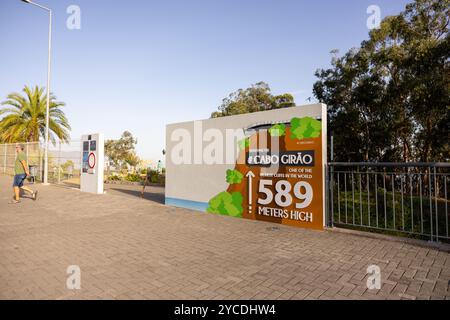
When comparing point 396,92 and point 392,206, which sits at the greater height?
point 396,92

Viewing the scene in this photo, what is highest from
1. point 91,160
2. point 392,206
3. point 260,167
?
point 91,160

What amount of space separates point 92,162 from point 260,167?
976 centimetres

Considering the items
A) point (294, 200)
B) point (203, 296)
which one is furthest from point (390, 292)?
point (294, 200)

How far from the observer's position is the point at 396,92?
13.5m

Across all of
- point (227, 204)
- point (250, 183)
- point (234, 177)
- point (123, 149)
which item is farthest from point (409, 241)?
point (123, 149)

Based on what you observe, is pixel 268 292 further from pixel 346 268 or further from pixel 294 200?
pixel 294 200

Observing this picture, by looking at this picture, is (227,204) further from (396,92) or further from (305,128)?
(396,92)

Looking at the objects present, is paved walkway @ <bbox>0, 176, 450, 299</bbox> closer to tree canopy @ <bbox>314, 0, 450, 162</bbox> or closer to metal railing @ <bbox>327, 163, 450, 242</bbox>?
metal railing @ <bbox>327, 163, 450, 242</bbox>

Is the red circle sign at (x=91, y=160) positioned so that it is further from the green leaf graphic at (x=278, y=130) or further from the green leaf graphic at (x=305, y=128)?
→ the green leaf graphic at (x=305, y=128)

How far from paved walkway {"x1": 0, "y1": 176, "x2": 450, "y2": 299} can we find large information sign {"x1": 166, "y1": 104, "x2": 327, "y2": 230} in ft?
2.23

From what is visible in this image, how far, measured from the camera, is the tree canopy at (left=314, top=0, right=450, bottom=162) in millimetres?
12023

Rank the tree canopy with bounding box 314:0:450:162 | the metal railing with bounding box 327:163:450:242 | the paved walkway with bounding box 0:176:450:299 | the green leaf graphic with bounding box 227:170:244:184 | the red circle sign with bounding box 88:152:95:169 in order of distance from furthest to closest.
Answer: the red circle sign with bounding box 88:152:95:169, the tree canopy with bounding box 314:0:450:162, the green leaf graphic with bounding box 227:170:244:184, the metal railing with bounding box 327:163:450:242, the paved walkway with bounding box 0:176:450:299

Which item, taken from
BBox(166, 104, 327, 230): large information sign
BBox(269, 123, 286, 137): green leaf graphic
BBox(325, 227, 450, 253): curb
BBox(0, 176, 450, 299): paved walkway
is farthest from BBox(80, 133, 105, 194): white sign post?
BBox(325, 227, 450, 253): curb

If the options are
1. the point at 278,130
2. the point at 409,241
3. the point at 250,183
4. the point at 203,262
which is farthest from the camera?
the point at 250,183
